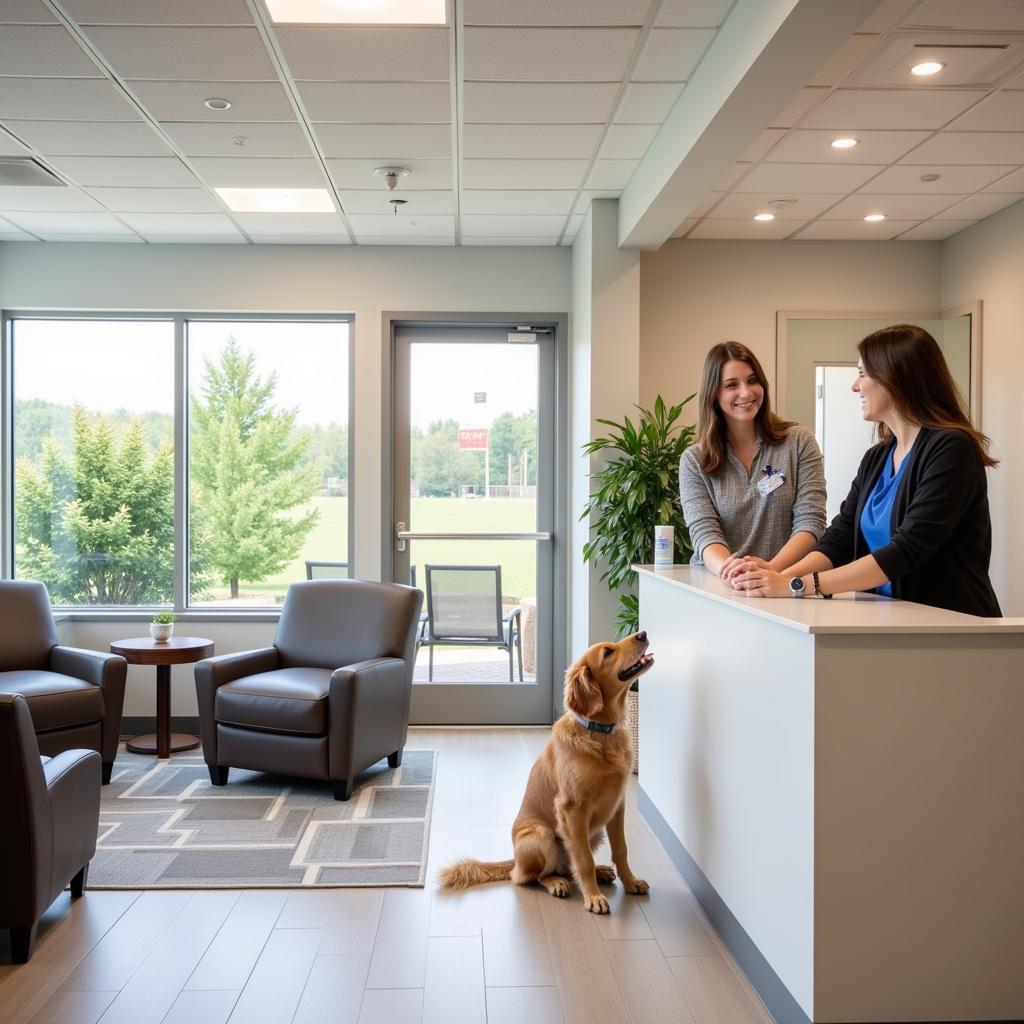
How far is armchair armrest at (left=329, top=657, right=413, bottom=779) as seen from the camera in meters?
4.13

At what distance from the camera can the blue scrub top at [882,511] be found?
98.0 inches

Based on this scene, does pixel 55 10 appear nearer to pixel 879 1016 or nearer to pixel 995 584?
pixel 879 1016

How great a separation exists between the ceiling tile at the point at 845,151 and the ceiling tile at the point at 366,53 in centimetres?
152

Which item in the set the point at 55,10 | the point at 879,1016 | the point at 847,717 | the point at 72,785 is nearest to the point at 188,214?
the point at 55,10

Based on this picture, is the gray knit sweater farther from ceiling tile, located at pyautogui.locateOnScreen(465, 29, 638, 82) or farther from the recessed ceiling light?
the recessed ceiling light

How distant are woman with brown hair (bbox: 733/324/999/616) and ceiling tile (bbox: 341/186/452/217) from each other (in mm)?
2750

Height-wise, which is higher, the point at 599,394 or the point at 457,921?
the point at 599,394

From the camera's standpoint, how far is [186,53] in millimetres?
3133

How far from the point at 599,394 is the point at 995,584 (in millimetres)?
2232

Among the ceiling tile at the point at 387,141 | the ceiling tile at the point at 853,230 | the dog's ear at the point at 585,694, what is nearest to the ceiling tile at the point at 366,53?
the ceiling tile at the point at 387,141

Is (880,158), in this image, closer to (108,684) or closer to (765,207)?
(765,207)

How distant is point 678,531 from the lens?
4.72 meters

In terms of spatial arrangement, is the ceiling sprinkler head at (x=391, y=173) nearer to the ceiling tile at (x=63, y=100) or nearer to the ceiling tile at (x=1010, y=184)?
the ceiling tile at (x=63, y=100)

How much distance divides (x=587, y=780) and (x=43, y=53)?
9.47 ft
